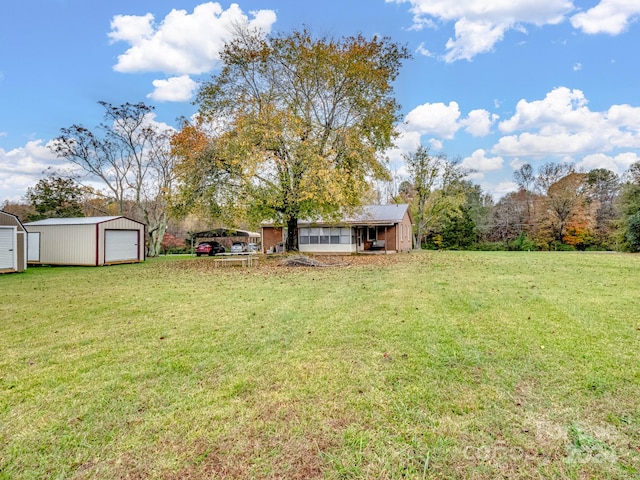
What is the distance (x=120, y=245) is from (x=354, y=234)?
15.1 meters

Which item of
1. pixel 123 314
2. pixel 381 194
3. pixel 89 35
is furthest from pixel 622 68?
pixel 381 194

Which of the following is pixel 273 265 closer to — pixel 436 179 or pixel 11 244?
pixel 11 244

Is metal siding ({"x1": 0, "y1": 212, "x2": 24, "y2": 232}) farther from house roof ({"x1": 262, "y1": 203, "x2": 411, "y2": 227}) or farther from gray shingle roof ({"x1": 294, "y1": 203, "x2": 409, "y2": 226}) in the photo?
gray shingle roof ({"x1": 294, "y1": 203, "x2": 409, "y2": 226})

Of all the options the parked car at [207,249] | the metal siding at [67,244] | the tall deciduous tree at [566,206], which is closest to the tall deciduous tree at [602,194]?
the tall deciduous tree at [566,206]

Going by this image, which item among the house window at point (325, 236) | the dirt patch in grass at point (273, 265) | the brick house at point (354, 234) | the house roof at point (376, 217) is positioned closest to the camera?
the dirt patch in grass at point (273, 265)

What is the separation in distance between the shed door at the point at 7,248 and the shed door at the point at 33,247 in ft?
14.8

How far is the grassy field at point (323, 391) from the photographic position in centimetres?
227

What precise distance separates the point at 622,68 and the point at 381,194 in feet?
85.2

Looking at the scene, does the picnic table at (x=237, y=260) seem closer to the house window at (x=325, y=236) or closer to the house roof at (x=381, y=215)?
the house window at (x=325, y=236)

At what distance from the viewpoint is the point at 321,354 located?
4.19m

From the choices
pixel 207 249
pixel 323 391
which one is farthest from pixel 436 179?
pixel 323 391

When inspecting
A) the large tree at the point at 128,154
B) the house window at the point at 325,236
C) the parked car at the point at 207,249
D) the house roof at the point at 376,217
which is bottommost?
the parked car at the point at 207,249

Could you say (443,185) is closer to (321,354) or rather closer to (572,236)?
(572,236)

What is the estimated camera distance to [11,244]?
14.5 m
